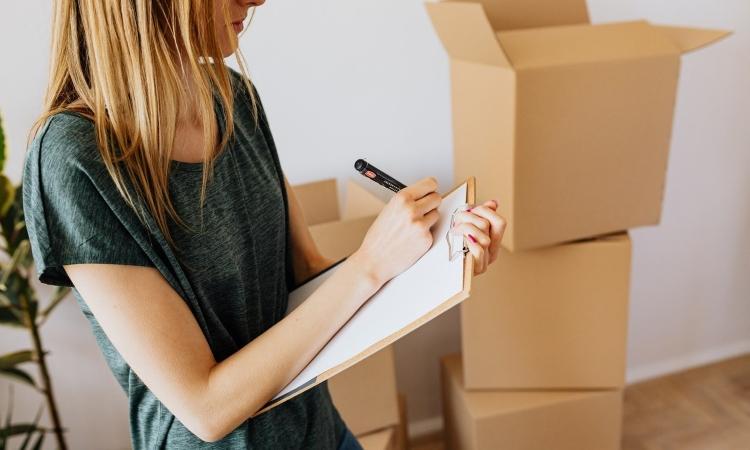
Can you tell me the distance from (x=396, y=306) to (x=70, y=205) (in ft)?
0.97

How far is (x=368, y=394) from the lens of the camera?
1.33 metres

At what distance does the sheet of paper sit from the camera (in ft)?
1.92

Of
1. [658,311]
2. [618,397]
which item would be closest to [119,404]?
[618,397]

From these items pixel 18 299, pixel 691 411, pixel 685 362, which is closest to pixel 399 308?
pixel 18 299

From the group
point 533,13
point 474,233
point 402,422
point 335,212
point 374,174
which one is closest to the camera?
point 474,233

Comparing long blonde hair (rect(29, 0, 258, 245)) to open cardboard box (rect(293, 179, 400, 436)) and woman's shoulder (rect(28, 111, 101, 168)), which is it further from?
open cardboard box (rect(293, 179, 400, 436))

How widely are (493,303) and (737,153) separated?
92 cm

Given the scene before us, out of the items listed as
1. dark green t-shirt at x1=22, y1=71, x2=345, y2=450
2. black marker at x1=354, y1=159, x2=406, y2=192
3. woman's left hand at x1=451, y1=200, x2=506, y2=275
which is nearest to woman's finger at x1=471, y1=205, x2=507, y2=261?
woman's left hand at x1=451, y1=200, x2=506, y2=275

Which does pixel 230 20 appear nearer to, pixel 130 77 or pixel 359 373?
pixel 130 77

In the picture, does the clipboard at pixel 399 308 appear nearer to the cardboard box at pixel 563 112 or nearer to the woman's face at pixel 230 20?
the woman's face at pixel 230 20

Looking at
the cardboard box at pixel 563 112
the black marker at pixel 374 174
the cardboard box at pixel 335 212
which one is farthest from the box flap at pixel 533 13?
the black marker at pixel 374 174

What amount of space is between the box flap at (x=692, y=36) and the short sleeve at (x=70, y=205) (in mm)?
976

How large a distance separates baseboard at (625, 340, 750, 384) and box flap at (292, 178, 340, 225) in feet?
3.44

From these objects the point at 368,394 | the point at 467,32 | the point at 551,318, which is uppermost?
the point at 467,32
